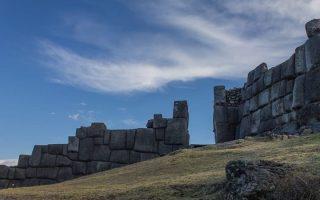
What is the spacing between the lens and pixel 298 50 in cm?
1769

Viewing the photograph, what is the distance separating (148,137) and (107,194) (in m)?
10.6

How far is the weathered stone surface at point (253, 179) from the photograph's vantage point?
708 cm

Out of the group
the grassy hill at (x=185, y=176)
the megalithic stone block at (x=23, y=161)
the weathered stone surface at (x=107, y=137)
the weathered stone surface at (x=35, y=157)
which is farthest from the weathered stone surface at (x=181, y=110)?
the megalithic stone block at (x=23, y=161)

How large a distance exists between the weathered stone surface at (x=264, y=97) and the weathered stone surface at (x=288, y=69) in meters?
1.28

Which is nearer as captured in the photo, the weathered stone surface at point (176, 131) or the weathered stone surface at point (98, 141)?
the weathered stone surface at point (176, 131)

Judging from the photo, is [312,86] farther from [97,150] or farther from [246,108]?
[97,150]

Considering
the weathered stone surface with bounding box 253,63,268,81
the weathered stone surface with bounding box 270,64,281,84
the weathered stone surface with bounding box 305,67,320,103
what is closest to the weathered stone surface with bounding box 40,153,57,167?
the weathered stone surface with bounding box 253,63,268,81

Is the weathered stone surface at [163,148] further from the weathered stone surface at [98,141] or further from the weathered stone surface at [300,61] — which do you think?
the weathered stone surface at [300,61]

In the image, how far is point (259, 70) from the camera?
20.9 meters

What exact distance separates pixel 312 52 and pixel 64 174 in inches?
433

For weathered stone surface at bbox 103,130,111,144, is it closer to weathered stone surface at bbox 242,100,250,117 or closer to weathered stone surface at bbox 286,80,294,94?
weathered stone surface at bbox 242,100,250,117

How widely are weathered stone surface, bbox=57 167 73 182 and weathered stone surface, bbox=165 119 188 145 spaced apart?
4402 millimetres

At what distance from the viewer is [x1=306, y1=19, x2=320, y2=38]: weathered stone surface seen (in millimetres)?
17094

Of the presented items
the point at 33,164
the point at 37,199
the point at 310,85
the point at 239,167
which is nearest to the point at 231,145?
the point at 310,85
